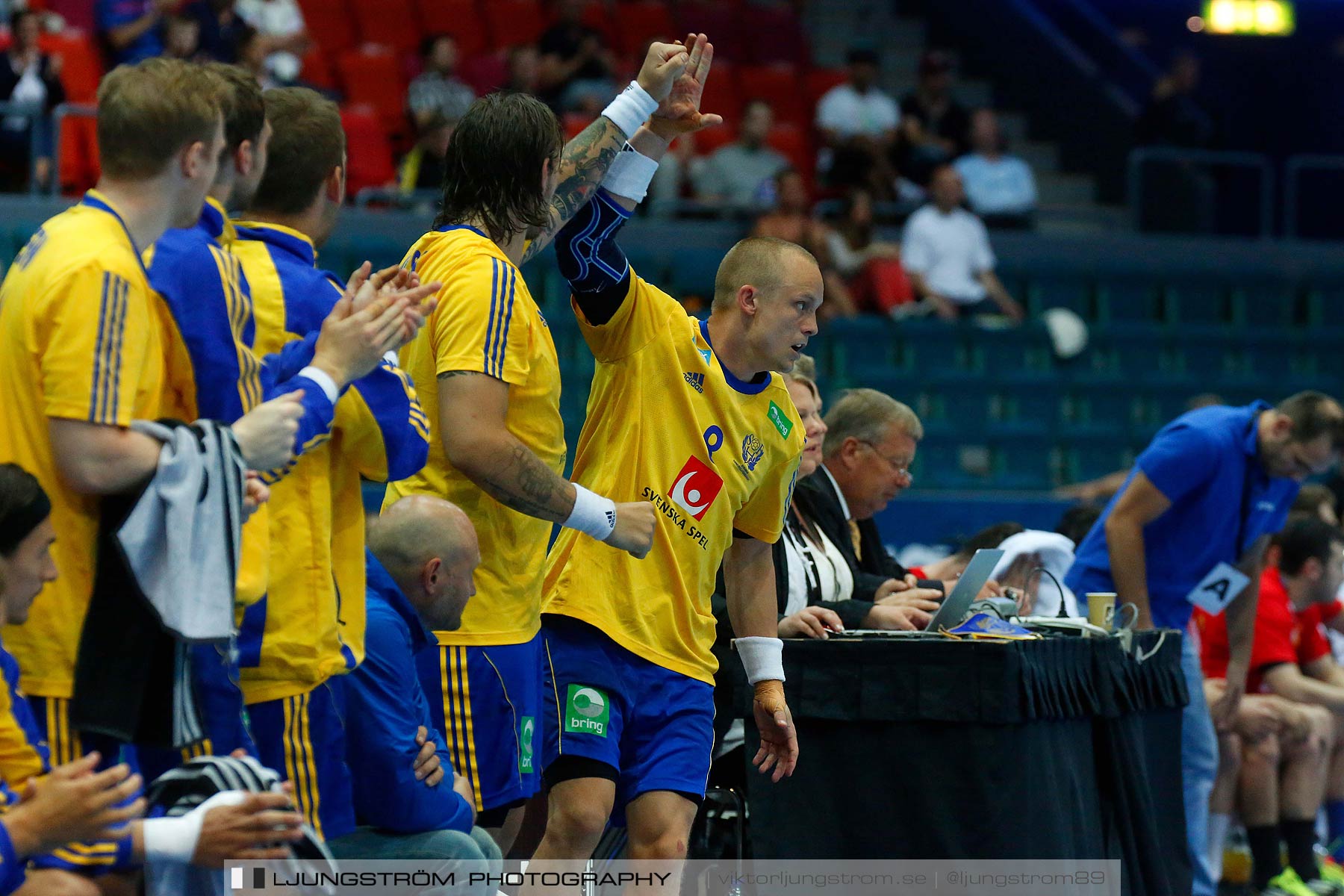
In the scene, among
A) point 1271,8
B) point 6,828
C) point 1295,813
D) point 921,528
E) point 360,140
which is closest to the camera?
point 6,828

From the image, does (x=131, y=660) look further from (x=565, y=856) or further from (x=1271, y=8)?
(x=1271, y=8)

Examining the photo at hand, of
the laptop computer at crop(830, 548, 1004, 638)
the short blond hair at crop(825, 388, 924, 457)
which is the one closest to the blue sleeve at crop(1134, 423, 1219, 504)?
the short blond hair at crop(825, 388, 924, 457)

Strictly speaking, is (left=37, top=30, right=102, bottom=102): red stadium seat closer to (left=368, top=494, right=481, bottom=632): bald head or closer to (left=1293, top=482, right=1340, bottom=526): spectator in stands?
(left=1293, top=482, right=1340, bottom=526): spectator in stands

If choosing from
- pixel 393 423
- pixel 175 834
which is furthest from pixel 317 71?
pixel 175 834

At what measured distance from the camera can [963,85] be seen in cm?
1568

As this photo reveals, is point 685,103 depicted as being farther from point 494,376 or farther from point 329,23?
point 329,23

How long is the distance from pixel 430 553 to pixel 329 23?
34.0 ft

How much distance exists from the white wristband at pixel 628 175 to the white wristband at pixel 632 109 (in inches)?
1.9

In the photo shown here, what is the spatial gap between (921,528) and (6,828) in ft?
26.7

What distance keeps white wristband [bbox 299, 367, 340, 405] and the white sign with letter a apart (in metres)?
4.10

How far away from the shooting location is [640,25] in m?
14.1

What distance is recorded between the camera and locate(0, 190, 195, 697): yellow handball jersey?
8.27 feet

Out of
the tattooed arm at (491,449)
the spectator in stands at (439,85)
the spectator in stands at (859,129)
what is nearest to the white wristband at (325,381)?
the tattooed arm at (491,449)

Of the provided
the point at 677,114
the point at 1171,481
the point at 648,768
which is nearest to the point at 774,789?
the point at 648,768
